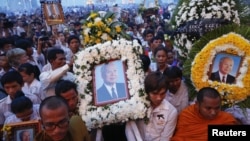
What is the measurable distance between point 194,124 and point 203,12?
1.40 m

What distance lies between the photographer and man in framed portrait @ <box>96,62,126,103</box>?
→ 354 cm

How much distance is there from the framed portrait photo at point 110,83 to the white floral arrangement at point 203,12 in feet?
3.11

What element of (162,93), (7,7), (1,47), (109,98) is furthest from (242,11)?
(7,7)

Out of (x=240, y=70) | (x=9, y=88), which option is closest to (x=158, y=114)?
(x=240, y=70)

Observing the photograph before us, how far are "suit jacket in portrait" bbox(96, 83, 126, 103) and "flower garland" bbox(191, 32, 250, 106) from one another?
79cm

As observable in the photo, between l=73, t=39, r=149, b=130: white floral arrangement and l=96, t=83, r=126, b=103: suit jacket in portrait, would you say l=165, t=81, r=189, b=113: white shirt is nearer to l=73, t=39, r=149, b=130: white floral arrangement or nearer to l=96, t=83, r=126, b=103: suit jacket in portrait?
l=73, t=39, r=149, b=130: white floral arrangement

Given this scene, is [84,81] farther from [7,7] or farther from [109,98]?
[7,7]

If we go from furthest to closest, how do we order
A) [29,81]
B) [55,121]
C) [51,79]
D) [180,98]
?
[29,81] → [51,79] → [180,98] → [55,121]

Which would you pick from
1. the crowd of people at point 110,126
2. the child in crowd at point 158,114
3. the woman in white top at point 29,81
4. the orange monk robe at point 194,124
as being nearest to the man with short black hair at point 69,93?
the crowd of people at point 110,126

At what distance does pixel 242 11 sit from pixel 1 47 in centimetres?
468

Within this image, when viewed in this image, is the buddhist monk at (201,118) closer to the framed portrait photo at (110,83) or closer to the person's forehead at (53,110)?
the framed portrait photo at (110,83)

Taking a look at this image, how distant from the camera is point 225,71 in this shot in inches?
145

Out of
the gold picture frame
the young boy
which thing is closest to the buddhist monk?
the young boy

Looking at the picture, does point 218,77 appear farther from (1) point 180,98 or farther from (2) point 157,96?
(2) point 157,96
